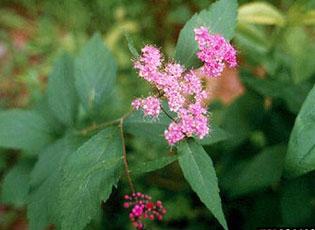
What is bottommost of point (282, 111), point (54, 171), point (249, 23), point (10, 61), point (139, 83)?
point (54, 171)

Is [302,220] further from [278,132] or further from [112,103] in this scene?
[112,103]

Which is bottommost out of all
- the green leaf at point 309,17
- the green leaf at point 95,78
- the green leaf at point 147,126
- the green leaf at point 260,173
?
the green leaf at point 260,173

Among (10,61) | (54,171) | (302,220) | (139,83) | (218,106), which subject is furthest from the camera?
(10,61)

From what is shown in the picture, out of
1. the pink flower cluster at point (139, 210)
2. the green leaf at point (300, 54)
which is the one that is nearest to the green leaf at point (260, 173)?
the green leaf at point (300, 54)

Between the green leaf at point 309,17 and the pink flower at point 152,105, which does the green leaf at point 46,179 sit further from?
the green leaf at point 309,17

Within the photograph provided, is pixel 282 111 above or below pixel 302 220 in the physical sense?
above

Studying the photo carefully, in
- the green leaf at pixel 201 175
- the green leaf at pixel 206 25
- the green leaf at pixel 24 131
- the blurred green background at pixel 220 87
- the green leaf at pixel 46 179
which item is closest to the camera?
the green leaf at pixel 201 175

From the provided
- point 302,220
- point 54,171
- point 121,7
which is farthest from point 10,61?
point 302,220
